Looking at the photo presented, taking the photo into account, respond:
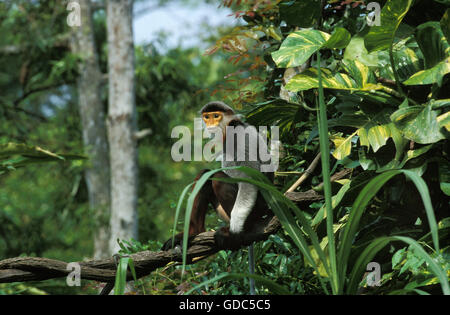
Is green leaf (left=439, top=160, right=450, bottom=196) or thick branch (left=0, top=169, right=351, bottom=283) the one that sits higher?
green leaf (left=439, top=160, right=450, bottom=196)

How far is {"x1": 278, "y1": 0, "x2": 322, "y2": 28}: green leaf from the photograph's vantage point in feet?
8.20

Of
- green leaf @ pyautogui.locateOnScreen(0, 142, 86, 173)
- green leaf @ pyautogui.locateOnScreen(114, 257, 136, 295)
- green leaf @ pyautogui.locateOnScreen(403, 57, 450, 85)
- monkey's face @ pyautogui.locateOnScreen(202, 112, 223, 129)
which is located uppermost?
green leaf @ pyautogui.locateOnScreen(403, 57, 450, 85)

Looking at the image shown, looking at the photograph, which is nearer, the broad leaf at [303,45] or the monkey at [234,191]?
the broad leaf at [303,45]

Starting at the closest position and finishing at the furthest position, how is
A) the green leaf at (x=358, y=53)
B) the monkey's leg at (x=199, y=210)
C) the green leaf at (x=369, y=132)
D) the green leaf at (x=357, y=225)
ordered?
1. the green leaf at (x=357, y=225)
2. the green leaf at (x=369, y=132)
3. the green leaf at (x=358, y=53)
4. the monkey's leg at (x=199, y=210)

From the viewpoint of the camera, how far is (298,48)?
7.32 feet

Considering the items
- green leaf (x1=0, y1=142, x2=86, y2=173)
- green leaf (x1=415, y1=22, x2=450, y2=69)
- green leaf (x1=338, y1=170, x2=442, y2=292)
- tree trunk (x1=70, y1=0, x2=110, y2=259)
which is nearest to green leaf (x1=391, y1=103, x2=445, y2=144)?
green leaf (x1=415, y1=22, x2=450, y2=69)

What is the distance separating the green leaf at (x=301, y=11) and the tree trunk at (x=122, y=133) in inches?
185

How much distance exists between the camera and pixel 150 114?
Answer: 973 centimetres

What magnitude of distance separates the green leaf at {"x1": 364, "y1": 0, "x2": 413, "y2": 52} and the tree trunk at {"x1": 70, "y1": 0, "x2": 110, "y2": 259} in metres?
6.99

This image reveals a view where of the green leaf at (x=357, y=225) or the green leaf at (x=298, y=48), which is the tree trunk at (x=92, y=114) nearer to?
the green leaf at (x=298, y=48)

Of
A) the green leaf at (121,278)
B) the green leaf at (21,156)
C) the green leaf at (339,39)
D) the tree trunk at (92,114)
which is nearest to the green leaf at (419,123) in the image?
the green leaf at (339,39)

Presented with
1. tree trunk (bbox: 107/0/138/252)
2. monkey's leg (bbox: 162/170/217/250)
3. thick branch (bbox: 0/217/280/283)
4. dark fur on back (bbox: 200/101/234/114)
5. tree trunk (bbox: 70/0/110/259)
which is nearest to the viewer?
thick branch (bbox: 0/217/280/283)

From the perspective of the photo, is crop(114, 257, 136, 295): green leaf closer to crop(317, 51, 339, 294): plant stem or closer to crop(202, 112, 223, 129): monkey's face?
crop(317, 51, 339, 294): plant stem

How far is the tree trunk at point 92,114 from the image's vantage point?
8.88 m
